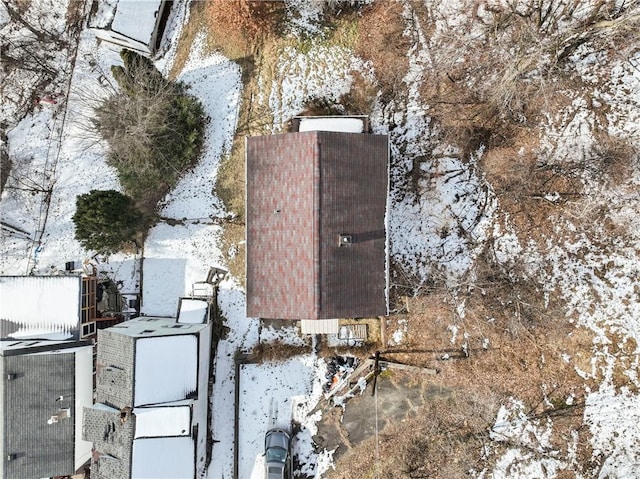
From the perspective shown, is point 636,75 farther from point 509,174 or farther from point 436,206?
point 436,206

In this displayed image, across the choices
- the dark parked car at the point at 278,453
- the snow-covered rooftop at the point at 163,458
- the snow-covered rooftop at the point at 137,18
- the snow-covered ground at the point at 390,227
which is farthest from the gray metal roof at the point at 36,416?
the snow-covered rooftop at the point at 137,18

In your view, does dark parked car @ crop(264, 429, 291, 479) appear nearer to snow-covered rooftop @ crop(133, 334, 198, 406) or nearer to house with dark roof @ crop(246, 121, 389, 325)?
snow-covered rooftop @ crop(133, 334, 198, 406)

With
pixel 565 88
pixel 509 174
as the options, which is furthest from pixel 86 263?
pixel 565 88

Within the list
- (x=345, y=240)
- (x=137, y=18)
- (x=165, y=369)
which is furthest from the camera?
(x=137, y=18)

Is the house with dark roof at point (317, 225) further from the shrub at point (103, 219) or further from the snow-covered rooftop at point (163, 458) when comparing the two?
the shrub at point (103, 219)

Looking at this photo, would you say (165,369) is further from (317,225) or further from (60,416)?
(317,225)

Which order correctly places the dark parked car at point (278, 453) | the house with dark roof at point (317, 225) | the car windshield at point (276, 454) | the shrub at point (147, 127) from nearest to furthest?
the house with dark roof at point (317, 225) → the dark parked car at point (278, 453) → the car windshield at point (276, 454) → the shrub at point (147, 127)

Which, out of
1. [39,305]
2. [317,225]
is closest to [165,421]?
[39,305]
